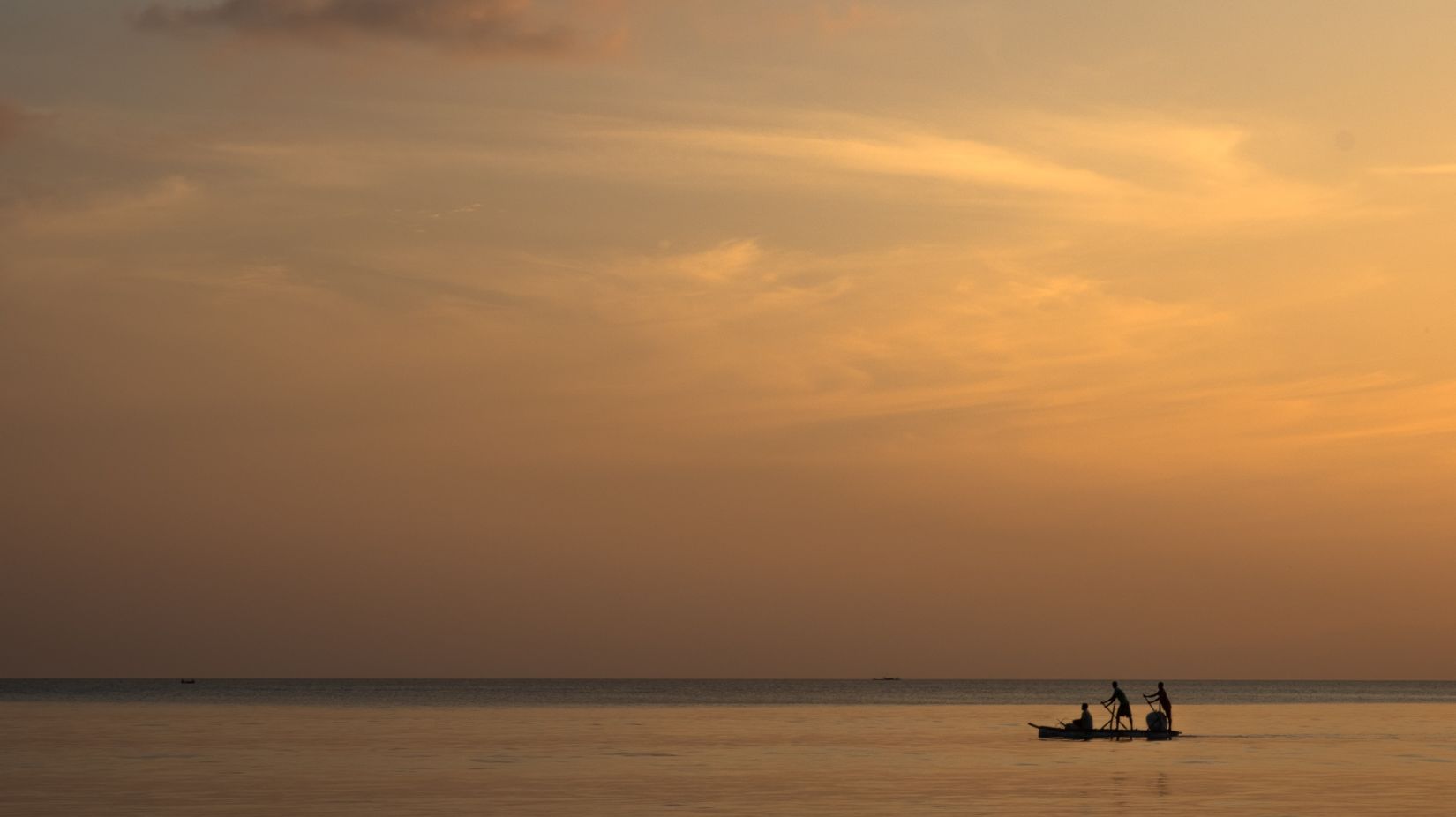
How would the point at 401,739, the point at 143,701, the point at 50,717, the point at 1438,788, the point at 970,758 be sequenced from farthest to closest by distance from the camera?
the point at 143,701
the point at 50,717
the point at 401,739
the point at 970,758
the point at 1438,788

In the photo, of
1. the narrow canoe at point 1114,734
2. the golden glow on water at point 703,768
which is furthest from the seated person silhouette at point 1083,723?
the golden glow on water at point 703,768

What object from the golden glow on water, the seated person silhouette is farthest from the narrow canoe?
the golden glow on water

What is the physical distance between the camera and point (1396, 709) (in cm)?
11138

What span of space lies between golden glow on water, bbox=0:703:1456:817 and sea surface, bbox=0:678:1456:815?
11cm

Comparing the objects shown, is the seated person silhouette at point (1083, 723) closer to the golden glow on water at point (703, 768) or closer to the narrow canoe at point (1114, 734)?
the narrow canoe at point (1114, 734)

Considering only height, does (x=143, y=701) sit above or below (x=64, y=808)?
above

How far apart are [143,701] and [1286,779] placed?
344 ft

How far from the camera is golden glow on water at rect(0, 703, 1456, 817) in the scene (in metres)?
36.4

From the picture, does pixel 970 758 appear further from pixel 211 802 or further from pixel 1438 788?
pixel 211 802

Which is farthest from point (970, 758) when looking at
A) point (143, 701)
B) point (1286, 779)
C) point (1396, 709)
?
point (143, 701)

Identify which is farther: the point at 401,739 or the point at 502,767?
the point at 401,739

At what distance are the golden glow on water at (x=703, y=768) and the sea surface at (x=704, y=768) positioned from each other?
0.36ft

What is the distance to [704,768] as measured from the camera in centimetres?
4809

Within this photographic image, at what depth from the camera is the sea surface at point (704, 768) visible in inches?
1432
